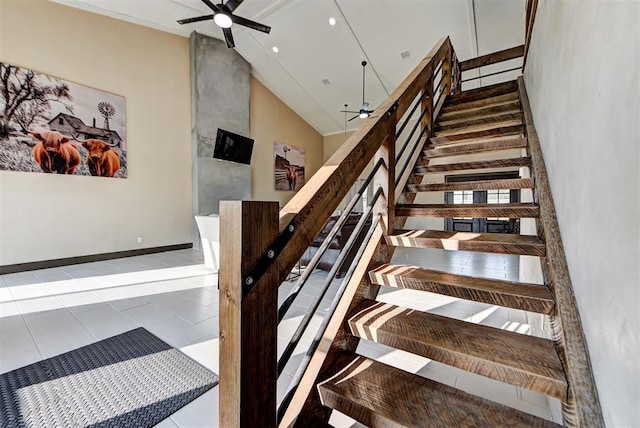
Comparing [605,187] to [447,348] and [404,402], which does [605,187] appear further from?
[404,402]

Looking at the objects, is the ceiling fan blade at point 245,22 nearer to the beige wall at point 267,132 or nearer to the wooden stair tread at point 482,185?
the beige wall at point 267,132

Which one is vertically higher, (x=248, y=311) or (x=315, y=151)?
(x=315, y=151)

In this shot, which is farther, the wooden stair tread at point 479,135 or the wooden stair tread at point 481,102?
the wooden stair tread at point 481,102

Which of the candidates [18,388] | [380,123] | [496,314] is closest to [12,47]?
[18,388]

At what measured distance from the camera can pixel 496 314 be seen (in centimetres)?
270

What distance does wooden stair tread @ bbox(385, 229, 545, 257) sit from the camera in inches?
53.6

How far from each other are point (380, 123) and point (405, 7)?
505 centimetres

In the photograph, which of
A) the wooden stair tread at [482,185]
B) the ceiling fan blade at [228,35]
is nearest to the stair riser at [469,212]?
the wooden stair tread at [482,185]

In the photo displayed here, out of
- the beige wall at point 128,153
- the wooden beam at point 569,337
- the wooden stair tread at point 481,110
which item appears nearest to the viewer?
the wooden beam at point 569,337

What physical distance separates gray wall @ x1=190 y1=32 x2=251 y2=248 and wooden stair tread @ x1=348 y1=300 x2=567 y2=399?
535 cm

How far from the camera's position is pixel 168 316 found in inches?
105

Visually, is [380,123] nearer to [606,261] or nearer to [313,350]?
[606,261]

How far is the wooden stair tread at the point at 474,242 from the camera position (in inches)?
53.6

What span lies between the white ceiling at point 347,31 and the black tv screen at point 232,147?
6.76 feet
